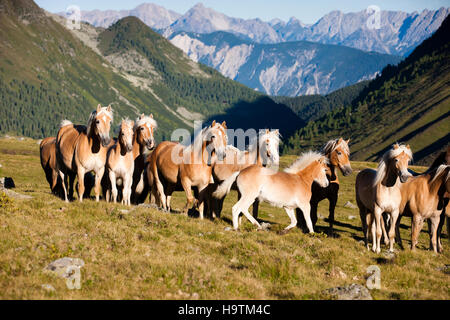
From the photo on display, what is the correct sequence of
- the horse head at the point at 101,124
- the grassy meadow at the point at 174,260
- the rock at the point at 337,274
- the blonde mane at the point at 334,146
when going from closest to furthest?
the grassy meadow at the point at 174,260, the rock at the point at 337,274, the horse head at the point at 101,124, the blonde mane at the point at 334,146

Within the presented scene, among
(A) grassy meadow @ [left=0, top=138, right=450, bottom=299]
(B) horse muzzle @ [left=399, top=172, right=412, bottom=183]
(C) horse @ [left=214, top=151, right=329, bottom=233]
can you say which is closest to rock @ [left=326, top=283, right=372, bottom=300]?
(A) grassy meadow @ [left=0, top=138, right=450, bottom=299]

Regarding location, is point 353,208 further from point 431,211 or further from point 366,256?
point 366,256

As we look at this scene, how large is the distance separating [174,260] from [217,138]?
277 inches

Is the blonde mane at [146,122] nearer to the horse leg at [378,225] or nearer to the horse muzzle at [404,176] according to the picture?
the horse leg at [378,225]

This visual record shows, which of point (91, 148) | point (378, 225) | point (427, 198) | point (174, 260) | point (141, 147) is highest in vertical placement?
point (141, 147)

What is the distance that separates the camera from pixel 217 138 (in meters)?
16.9

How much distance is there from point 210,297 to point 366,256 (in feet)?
22.8

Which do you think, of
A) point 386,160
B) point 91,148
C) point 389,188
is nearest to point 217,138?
point 91,148

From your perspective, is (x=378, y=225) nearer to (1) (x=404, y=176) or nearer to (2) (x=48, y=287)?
(1) (x=404, y=176)

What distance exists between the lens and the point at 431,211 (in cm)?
1667

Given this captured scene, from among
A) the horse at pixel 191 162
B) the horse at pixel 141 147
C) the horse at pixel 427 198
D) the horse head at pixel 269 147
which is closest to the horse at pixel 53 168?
the horse at pixel 141 147

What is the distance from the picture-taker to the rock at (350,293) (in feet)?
30.3

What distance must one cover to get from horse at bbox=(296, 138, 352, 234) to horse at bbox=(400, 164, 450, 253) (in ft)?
8.50
